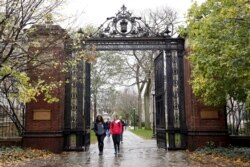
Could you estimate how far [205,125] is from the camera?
51.0ft

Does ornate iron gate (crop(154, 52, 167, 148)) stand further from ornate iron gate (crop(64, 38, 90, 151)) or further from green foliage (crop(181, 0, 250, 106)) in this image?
green foliage (crop(181, 0, 250, 106))

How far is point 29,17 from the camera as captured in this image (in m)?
11.2

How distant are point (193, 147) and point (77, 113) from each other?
17.1 ft

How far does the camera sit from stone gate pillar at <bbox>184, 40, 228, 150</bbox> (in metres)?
15.4

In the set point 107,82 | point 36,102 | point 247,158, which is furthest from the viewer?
point 107,82

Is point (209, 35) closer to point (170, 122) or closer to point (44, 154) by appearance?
point (170, 122)

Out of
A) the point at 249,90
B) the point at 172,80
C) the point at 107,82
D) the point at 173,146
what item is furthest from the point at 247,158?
the point at 107,82

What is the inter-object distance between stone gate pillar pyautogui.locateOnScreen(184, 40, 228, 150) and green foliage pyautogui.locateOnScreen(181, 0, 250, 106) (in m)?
2.55

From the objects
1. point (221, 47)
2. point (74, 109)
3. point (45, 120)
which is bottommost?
point (45, 120)

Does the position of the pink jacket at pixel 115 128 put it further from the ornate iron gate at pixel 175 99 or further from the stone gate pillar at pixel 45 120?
the ornate iron gate at pixel 175 99

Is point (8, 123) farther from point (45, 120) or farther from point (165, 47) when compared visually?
point (165, 47)

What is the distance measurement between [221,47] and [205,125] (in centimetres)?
555

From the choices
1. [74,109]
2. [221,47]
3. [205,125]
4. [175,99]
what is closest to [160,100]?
[175,99]

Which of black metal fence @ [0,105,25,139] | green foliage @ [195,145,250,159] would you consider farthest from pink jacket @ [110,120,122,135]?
black metal fence @ [0,105,25,139]
